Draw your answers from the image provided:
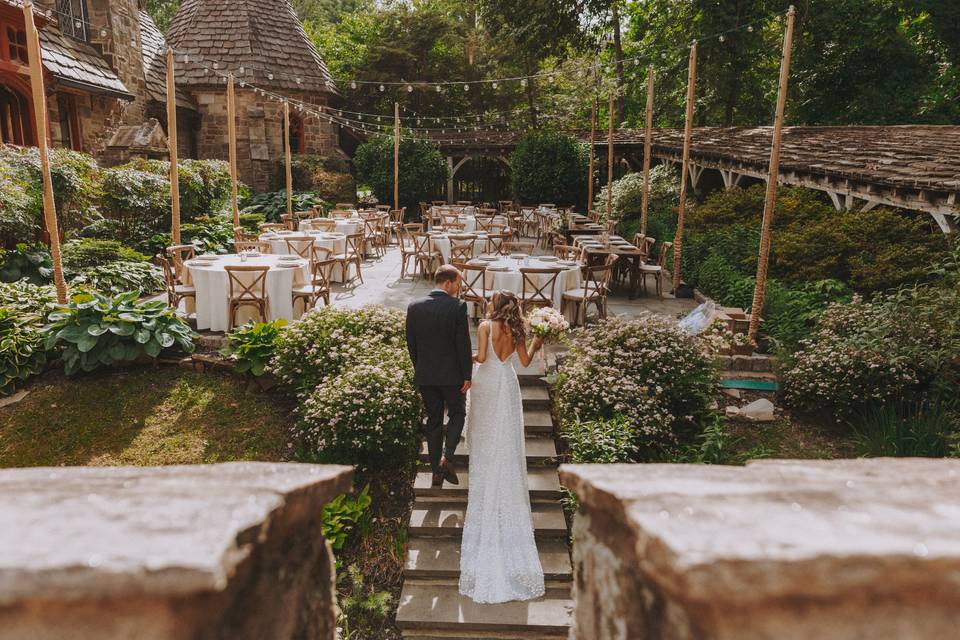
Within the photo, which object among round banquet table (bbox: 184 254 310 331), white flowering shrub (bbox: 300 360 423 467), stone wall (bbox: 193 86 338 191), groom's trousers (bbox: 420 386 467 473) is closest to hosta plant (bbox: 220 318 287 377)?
round banquet table (bbox: 184 254 310 331)

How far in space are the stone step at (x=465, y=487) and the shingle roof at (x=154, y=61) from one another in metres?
19.0

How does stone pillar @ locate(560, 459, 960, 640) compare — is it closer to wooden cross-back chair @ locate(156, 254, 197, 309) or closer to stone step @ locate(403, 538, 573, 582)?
stone step @ locate(403, 538, 573, 582)

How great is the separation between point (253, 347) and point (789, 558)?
730 cm

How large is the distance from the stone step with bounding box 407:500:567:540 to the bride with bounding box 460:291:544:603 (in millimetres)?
465

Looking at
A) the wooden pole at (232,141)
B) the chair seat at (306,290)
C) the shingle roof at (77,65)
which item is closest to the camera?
the chair seat at (306,290)

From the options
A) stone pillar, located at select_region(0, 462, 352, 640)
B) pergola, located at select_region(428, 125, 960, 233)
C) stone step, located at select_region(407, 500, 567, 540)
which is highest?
pergola, located at select_region(428, 125, 960, 233)

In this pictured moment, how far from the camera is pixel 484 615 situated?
15.6 feet

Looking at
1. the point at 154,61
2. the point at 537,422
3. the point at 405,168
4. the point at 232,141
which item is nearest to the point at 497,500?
the point at 537,422

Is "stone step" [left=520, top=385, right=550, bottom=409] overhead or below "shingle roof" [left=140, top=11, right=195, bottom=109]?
below

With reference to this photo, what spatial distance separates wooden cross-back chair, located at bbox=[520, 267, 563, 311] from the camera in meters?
9.03

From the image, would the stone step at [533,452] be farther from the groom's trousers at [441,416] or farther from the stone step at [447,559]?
the stone step at [447,559]

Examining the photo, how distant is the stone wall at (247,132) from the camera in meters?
23.8

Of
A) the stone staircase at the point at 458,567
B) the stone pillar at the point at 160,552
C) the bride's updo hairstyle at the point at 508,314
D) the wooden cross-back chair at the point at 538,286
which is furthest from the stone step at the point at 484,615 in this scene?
the wooden cross-back chair at the point at 538,286

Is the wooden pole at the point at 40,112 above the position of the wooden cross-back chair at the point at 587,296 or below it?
above
